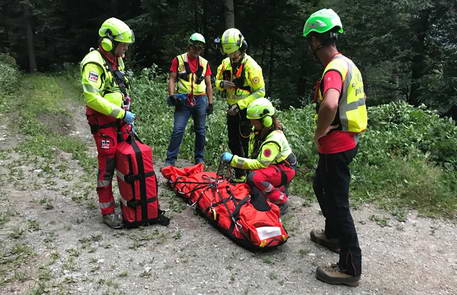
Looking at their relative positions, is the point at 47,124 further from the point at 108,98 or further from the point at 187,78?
the point at 108,98

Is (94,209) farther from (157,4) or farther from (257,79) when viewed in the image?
(157,4)

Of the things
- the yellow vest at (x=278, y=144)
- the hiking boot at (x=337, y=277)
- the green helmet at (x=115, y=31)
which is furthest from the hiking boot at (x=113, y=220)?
the hiking boot at (x=337, y=277)

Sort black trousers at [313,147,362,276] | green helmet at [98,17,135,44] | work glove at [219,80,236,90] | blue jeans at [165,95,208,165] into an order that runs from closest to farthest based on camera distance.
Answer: black trousers at [313,147,362,276] < green helmet at [98,17,135,44] < work glove at [219,80,236,90] < blue jeans at [165,95,208,165]

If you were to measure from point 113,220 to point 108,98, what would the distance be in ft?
4.89

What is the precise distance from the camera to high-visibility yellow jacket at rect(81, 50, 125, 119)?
4.30 m

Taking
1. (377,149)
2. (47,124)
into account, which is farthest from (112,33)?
(47,124)

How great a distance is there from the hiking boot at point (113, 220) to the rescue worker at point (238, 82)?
7.20ft

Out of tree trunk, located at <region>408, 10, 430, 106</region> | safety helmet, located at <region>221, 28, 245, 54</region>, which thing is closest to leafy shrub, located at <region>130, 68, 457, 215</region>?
safety helmet, located at <region>221, 28, 245, 54</region>

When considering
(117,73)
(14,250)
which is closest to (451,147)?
(117,73)

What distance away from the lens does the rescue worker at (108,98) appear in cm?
433

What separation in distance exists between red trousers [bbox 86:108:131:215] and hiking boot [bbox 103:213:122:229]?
5 centimetres

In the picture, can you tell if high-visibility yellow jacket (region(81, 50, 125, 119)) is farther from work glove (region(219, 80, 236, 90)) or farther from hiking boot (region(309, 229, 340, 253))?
hiking boot (region(309, 229, 340, 253))

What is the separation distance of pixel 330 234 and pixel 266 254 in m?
0.80

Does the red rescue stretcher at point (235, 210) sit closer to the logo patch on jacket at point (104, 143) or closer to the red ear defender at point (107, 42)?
the logo patch on jacket at point (104, 143)
